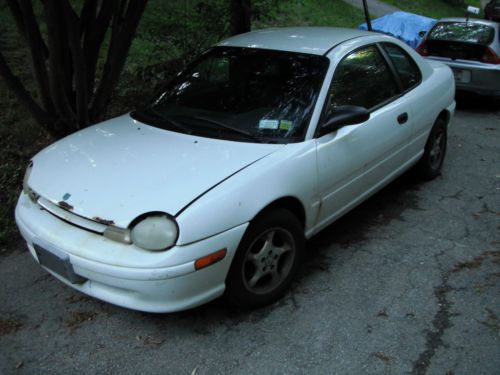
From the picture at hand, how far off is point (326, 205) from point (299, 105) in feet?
2.26

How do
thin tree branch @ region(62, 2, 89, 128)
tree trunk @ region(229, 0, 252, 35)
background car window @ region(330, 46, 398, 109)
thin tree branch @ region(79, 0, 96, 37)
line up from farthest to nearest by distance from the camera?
tree trunk @ region(229, 0, 252, 35) → thin tree branch @ region(79, 0, 96, 37) → thin tree branch @ region(62, 2, 89, 128) → background car window @ region(330, 46, 398, 109)

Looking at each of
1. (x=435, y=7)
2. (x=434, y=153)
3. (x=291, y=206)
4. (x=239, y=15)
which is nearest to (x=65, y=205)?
(x=291, y=206)

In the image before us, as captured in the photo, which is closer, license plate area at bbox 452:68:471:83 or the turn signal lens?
the turn signal lens

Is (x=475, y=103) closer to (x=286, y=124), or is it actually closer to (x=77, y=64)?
(x=286, y=124)

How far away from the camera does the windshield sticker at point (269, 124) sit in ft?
10.7

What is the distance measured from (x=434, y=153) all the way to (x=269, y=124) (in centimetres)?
232

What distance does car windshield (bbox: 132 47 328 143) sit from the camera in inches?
129

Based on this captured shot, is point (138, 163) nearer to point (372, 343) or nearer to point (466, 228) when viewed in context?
point (372, 343)

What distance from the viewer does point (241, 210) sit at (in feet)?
8.90

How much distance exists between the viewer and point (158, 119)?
3605 millimetres

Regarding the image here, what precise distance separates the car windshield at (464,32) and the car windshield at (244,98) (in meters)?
4.74

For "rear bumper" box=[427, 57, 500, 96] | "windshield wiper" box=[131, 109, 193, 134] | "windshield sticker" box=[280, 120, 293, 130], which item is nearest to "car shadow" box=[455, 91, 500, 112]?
"rear bumper" box=[427, 57, 500, 96]

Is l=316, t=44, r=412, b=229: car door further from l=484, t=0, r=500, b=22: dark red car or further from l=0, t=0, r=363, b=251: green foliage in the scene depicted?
l=484, t=0, r=500, b=22: dark red car

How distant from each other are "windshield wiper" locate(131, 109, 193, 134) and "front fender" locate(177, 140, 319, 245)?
28.3 inches
